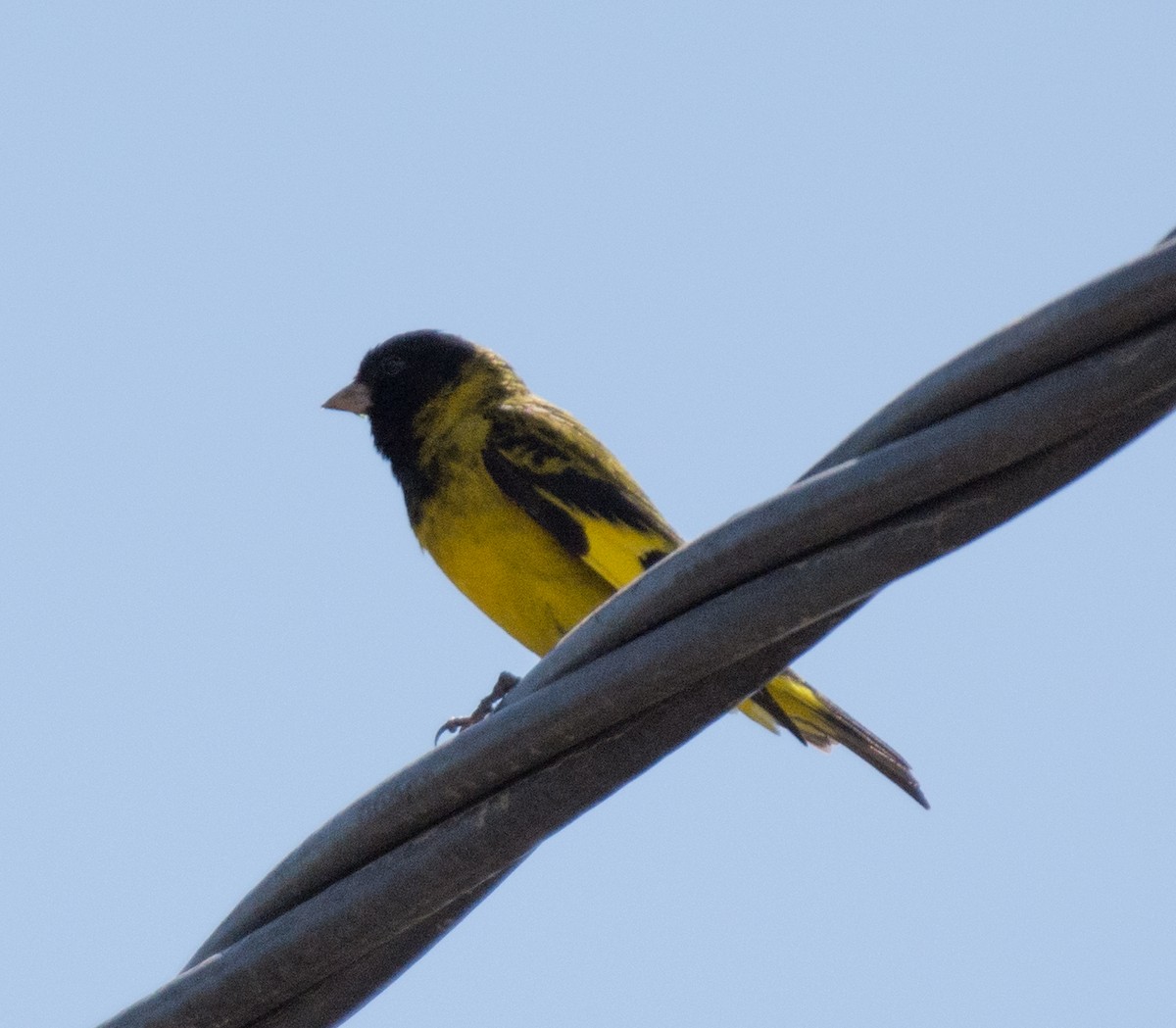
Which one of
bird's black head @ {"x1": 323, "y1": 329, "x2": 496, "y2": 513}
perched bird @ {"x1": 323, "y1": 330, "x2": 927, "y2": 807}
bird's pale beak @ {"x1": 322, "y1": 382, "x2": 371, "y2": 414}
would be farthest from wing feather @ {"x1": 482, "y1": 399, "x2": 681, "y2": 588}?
bird's pale beak @ {"x1": 322, "y1": 382, "x2": 371, "y2": 414}

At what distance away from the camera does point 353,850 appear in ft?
8.09

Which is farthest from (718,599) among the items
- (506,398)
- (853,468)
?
(506,398)

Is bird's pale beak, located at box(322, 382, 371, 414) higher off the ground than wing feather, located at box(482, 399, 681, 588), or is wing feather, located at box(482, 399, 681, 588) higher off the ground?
bird's pale beak, located at box(322, 382, 371, 414)

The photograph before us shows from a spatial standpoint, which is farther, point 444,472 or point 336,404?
point 336,404

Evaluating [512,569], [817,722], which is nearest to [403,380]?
[512,569]

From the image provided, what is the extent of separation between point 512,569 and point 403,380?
5.95 feet

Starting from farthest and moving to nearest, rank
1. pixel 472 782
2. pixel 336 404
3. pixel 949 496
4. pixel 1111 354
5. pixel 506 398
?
pixel 336 404
pixel 506 398
pixel 472 782
pixel 949 496
pixel 1111 354

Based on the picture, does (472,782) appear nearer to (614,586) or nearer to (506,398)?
(614,586)

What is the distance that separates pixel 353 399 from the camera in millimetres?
7230

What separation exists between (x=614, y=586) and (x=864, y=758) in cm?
88

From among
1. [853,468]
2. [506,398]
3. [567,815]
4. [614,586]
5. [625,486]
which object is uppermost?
[506,398]

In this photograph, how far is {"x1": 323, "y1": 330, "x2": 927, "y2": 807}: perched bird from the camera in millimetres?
5281

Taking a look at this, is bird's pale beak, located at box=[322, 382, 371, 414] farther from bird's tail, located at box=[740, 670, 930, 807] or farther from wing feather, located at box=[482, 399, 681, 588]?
bird's tail, located at box=[740, 670, 930, 807]

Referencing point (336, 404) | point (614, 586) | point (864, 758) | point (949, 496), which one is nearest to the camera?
point (949, 496)
